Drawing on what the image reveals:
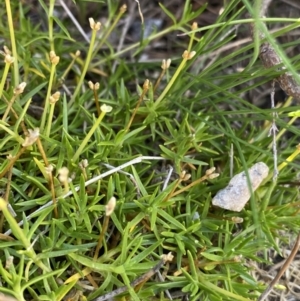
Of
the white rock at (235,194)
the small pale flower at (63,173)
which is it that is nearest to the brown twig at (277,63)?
the white rock at (235,194)

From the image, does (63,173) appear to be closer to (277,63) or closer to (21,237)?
(21,237)

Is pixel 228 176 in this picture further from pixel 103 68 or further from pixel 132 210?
pixel 103 68

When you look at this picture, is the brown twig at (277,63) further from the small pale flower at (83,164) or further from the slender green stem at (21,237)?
the slender green stem at (21,237)

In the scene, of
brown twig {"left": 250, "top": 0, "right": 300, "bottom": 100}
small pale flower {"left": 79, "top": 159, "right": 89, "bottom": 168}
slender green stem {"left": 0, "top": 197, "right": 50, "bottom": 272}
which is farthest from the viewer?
brown twig {"left": 250, "top": 0, "right": 300, "bottom": 100}

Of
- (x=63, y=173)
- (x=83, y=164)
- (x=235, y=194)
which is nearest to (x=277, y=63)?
(x=235, y=194)

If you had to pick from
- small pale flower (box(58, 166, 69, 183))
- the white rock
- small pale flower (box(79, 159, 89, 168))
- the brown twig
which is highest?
small pale flower (box(58, 166, 69, 183))

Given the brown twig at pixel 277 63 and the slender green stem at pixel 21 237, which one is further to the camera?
the brown twig at pixel 277 63

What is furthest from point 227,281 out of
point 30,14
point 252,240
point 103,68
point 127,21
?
point 30,14

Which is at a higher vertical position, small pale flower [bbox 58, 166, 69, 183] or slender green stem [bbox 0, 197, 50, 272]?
small pale flower [bbox 58, 166, 69, 183]

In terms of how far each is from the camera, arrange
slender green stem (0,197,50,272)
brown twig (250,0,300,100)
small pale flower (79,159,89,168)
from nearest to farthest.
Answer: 1. slender green stem (0,197,50,272)
2. small pale flower (79,159,89,168)
3. brown twig (250,0,300,100)

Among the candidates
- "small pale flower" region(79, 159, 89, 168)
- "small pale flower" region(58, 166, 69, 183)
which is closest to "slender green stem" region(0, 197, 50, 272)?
"small pale flower" region(58, 166, 69, 183)

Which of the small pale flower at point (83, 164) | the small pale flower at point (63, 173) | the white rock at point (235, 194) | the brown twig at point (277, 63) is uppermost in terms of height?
the small pale flower at point (63, 173)

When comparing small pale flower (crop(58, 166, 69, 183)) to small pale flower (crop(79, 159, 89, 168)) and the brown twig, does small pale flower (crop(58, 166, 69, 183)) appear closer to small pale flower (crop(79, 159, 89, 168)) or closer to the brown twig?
small pale flower (crop(79, 159, 89, 168))
